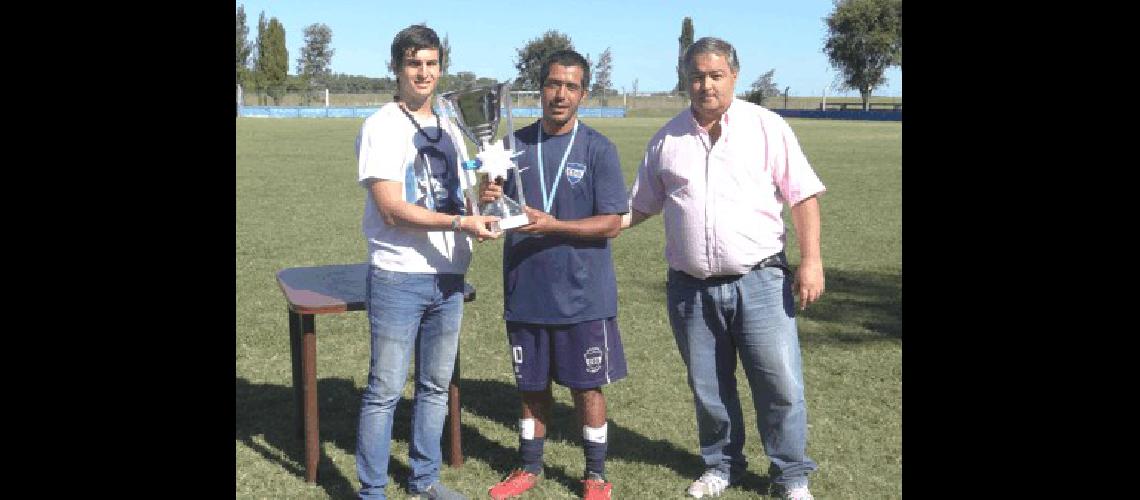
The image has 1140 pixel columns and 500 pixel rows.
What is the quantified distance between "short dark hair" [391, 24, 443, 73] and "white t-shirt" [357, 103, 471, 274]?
18cm

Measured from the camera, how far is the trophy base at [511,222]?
3375mm

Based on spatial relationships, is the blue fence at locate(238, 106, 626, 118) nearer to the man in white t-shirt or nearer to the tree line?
the tree line

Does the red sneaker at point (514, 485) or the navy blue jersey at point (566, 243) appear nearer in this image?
the navy blue jersey at point (566, 243)

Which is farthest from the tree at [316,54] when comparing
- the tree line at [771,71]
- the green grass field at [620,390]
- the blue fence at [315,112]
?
the green grass field at [620,390]

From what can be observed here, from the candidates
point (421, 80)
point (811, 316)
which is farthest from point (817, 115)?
point (421, 80)

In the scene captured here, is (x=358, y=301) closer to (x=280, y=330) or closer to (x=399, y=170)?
(x=399, y=170)

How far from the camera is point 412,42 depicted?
10.9 feet

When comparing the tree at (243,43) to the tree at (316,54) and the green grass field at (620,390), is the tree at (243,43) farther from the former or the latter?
the green grass field at (620,390)

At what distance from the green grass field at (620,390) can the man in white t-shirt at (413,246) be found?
524 mm

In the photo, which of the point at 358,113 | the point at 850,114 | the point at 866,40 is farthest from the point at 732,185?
the point at 866,40

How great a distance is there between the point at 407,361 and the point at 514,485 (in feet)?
2.69

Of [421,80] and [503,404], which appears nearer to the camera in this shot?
[421,80]

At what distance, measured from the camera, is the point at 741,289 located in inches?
144
